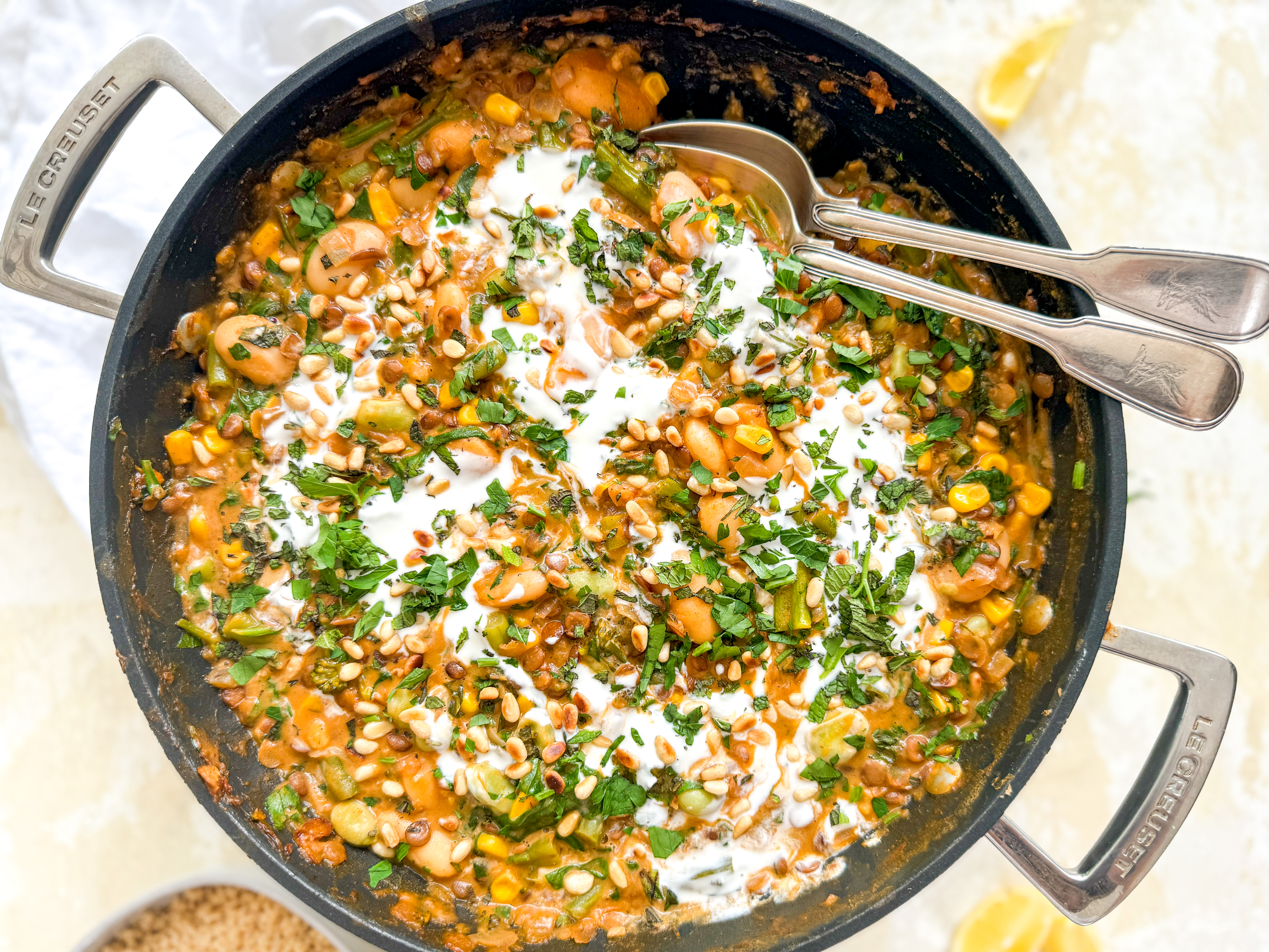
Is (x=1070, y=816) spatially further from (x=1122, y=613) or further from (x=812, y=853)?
(x=812, y=853)

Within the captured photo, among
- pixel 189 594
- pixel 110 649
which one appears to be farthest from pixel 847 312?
pixel 110 649

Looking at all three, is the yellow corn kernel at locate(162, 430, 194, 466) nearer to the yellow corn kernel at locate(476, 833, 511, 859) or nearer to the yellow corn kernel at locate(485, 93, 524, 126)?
the yellow corn kernel at locate(485, 93, 524, 126)

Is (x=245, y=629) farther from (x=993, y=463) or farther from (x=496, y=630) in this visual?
(x=993, y=463)

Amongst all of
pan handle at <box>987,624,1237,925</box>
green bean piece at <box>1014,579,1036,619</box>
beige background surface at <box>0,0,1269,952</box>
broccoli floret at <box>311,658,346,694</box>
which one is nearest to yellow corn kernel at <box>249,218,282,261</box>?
broccoli floret at <box>311,658,346,694</box>

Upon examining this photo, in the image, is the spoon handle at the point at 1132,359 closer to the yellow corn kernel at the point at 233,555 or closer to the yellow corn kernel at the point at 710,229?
the yellow corn kernel at the point at 710,229

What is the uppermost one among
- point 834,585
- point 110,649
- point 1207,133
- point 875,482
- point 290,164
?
point 1207,133

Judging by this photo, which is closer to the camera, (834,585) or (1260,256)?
(834,585)
